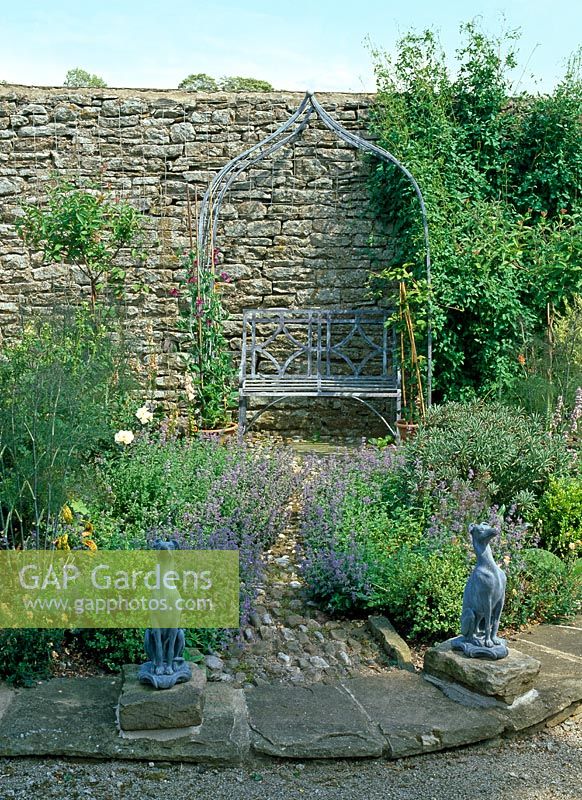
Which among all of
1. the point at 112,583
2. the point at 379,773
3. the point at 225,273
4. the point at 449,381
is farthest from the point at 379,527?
the point at 225,273

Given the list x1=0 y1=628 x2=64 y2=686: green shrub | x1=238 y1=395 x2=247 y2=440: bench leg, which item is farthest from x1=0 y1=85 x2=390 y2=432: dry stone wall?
x1=0 y1=628 x2=64 y2=686: green shrub

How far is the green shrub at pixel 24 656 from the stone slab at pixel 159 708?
1.52ft

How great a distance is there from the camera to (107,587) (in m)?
3.49

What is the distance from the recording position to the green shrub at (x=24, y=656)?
3113 millimetres

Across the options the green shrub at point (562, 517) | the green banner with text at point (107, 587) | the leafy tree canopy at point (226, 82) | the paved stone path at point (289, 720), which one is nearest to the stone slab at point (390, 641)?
the paved stone path at point (289, 720)

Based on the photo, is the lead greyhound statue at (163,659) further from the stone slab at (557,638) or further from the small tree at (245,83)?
the small tree at (245,83)

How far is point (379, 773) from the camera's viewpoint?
274cm

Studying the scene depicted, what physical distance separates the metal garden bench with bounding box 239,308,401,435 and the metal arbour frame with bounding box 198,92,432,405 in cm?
62

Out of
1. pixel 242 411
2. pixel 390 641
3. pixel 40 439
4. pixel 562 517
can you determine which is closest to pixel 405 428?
pixel 242 411

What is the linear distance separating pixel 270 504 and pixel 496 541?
4.13 ft

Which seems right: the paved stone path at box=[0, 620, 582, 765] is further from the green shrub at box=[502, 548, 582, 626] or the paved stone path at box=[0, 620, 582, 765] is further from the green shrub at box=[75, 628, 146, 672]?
the green shrub at box=[502, 548, 582, 626]

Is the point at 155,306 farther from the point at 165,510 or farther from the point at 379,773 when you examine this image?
the point at 379,773

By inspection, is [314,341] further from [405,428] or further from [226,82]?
[226,82]

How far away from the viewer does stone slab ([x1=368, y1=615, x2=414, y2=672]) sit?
11.4 feet
